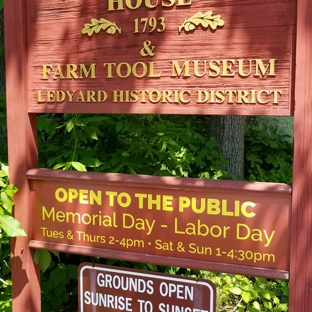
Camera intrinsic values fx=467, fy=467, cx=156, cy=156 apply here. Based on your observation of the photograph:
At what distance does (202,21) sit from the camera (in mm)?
2090

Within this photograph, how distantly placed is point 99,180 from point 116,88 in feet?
1.48

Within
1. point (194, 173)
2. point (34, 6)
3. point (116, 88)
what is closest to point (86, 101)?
point (116, 88)

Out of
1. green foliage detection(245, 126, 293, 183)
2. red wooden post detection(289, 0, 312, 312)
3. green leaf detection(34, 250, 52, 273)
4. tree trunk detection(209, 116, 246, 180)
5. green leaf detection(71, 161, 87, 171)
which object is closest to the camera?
red wooden post detection(289, 0, 312, 312)

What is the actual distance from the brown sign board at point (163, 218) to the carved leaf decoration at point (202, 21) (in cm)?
69

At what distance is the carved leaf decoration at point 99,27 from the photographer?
2244 mm

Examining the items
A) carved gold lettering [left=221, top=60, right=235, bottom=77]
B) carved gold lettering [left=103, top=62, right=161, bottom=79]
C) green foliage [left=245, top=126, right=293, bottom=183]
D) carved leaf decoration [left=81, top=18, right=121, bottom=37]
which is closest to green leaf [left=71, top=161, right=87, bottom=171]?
carved gold lettering [left=103, top=62, right=161, bottom=79]

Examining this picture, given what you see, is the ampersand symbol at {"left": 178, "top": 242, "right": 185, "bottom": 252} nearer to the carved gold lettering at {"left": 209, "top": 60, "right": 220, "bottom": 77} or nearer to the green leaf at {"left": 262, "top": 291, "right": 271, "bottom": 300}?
the carved gold lettering at {"left": 209, "top": 60, "right": 220, "bottom": 77}

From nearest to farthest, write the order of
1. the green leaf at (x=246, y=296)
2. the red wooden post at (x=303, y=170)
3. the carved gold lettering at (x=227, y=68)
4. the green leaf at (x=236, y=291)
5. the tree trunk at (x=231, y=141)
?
the red wooden post at (x=303, y=170), the carved gold lettering at (x=227, y=68), the green leaf at (x=246, y=296), the green leaf at (x=236, y=291), the tree trunk at (x=231, y=141)

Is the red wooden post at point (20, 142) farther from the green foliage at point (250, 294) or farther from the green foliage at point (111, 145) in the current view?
the green foliage at point (250, 294)

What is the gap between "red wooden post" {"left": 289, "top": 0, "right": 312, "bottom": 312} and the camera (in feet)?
6.27

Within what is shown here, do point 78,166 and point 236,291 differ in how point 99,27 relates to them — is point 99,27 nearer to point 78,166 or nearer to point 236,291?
point 78,166

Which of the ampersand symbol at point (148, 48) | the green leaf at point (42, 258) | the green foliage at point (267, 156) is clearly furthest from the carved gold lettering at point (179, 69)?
the green foliage at point (267, 156)

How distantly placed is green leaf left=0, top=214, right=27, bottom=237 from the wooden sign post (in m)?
0.16

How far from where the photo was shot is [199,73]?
2109mm
